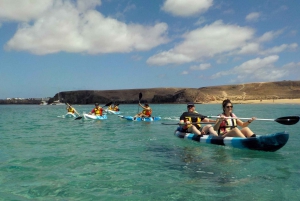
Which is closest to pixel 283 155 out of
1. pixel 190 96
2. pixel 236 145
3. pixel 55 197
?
pixel 236 145

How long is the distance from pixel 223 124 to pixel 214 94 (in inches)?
4242

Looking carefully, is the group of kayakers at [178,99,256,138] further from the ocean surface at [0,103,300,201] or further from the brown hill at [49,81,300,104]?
the brown hill at [49,81,300,104]

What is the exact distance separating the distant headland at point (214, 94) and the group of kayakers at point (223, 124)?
86666 millimetres

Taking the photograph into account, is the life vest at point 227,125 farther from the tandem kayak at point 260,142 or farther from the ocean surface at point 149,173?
the ocean surface at point 149,173

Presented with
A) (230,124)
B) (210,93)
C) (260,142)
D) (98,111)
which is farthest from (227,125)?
(210,93)

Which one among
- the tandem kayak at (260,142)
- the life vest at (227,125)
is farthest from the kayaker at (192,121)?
the tandem kayak at (260,142)

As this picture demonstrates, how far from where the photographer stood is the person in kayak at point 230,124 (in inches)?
414

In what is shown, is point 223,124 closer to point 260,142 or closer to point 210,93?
point 260,142

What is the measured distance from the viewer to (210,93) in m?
118

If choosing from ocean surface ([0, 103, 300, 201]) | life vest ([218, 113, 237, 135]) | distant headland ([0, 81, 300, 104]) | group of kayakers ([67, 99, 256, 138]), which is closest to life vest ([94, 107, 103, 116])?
group of kayakers ([67, 99, 256, 138])

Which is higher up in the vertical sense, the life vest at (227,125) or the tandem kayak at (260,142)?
the life vest at (227,125)

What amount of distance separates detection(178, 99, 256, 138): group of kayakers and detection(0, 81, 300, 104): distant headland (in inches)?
3412

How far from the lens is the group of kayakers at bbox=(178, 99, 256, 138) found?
1061cm

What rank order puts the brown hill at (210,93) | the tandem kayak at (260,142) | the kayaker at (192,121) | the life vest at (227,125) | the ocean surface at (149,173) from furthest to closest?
the brown hill at (210,93)
the kayaker at (192,121)
the life vest at (227,125)
the tandem kayak at (260,142)
the ocean surface at (149,173)
